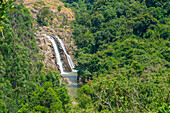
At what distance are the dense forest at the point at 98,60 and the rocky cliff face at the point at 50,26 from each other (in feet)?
7.77

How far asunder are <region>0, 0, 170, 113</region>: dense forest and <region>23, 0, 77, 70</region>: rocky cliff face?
2.37m

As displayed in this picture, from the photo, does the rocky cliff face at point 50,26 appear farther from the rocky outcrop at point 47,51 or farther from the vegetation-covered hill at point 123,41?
the vegetation-covered hill at point 123,41

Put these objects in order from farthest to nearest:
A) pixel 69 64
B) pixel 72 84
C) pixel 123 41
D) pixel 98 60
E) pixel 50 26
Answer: pixel 50 26 → pixel 69 64 → pixel 123 41 → pixel 98 60 → pixel 72 84

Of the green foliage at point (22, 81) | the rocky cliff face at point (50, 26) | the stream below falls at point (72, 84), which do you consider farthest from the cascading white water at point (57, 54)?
the green foliage at point (22, 81)

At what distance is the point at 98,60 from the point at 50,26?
18.0m

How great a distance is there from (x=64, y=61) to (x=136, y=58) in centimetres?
1494

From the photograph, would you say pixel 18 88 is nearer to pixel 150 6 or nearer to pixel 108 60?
pixel 108 60

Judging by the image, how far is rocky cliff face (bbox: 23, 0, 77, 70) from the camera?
117 ft

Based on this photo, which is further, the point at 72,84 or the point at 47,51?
the point at 47,51

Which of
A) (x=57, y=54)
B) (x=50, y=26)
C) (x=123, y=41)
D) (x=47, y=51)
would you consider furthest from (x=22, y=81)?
(x=50, y=26)

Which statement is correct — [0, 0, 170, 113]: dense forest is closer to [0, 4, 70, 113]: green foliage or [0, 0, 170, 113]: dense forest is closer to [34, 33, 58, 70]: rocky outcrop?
[0, 4, 70, 113]: green foliage

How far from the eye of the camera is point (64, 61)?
119ft

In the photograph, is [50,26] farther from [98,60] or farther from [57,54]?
[98,60]

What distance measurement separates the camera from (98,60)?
101ft
